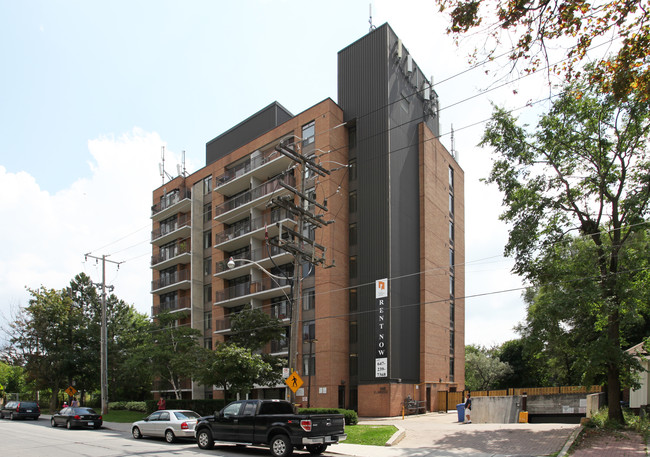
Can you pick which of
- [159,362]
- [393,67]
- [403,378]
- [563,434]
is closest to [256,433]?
[563,434]

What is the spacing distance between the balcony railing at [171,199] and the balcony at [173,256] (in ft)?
14.2

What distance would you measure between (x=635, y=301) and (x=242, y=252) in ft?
100

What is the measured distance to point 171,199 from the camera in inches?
2072

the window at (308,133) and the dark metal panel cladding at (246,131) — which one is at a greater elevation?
the dark metal panel cladding at (246,131)

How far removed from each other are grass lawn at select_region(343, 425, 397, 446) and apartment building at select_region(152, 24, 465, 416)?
9.90 m

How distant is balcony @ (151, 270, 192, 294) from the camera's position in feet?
156

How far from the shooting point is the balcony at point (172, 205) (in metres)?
49.9

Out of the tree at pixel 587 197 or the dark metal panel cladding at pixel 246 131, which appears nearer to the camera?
the tree at pixel 587 197

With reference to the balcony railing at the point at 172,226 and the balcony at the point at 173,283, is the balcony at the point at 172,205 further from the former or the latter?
the balcony at the point at 173,283

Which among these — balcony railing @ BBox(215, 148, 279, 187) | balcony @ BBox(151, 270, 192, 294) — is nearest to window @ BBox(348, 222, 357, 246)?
balcony railing @ BBox(215, 148, 279, 187)

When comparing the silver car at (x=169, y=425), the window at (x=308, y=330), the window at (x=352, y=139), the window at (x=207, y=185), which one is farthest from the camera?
the window at (x=207, y=185)

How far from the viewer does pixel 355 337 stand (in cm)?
A: 3572

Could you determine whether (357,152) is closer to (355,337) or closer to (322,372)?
(355,337)

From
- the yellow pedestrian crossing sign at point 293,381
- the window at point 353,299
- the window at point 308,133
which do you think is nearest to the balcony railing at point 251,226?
the window at point 308,133
